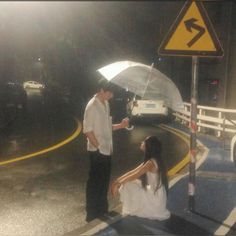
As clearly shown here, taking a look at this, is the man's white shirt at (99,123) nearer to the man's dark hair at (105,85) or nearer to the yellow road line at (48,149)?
the man's dark hair at (105,85)

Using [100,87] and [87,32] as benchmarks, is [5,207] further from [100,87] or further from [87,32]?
[87,32]

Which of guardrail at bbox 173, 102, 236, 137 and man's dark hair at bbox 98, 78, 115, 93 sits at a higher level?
man's dark hair at bbox 98, 78, 115, 93

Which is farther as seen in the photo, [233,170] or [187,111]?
[187,111]

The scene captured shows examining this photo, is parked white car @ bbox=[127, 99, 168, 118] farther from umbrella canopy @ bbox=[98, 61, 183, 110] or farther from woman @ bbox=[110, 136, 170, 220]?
woman @ bbox=[110, 136, 170, 220]

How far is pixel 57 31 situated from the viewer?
51625 mm

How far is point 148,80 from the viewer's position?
7391mm

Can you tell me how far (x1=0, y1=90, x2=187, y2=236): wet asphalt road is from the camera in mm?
6828

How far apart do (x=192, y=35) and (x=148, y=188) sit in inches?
87.5

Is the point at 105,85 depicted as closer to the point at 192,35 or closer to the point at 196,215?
the point at 192,35

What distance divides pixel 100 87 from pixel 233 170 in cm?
459

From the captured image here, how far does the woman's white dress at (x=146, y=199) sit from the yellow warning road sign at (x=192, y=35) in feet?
5.29

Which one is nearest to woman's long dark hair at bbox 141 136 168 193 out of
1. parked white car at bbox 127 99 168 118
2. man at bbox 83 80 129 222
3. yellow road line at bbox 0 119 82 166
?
man at bbox 83 80 129 222

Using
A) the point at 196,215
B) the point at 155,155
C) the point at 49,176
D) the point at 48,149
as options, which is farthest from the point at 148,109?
the point at 155,155

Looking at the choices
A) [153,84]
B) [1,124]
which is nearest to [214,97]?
[1,124]
